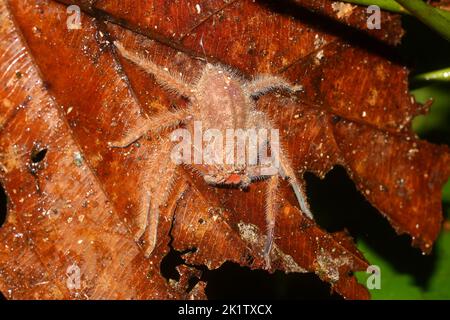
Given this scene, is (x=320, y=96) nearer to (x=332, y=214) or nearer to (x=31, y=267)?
(x=332, y=214)

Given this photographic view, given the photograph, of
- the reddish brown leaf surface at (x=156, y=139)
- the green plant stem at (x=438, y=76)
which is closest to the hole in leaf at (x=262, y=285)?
the reddish brown leaf surface at (x=156, y=139)

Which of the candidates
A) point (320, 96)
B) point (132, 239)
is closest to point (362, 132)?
point (320, 96)

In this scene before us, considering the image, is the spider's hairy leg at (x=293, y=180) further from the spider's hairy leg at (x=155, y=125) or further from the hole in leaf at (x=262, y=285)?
the hole in leaf at (x=262, y=285)

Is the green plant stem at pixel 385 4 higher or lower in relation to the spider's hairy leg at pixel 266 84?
higher

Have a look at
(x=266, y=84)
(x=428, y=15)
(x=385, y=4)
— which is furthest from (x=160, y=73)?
(x=428, y=15)

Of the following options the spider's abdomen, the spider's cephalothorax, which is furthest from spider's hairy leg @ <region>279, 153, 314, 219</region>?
the spider's abdomen

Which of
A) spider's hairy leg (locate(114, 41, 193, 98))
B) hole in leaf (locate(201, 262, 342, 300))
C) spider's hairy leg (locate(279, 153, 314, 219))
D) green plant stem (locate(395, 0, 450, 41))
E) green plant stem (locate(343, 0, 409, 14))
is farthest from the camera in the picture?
hole in leaf (locate(201, 262, 342, 300))

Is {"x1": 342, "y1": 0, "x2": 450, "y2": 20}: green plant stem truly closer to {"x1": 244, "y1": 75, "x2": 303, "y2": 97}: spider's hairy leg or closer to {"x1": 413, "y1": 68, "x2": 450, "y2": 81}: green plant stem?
{"x1": 244, "y1": 75, "x2": 303, "y2": 97}: spider's hairy leg

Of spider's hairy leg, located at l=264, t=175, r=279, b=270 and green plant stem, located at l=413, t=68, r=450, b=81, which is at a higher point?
green plant stem, located at l=413, t=68, r=450, b=81

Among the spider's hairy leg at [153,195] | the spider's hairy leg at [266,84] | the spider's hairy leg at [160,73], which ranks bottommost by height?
the spider's hairy leg at [153,195]
